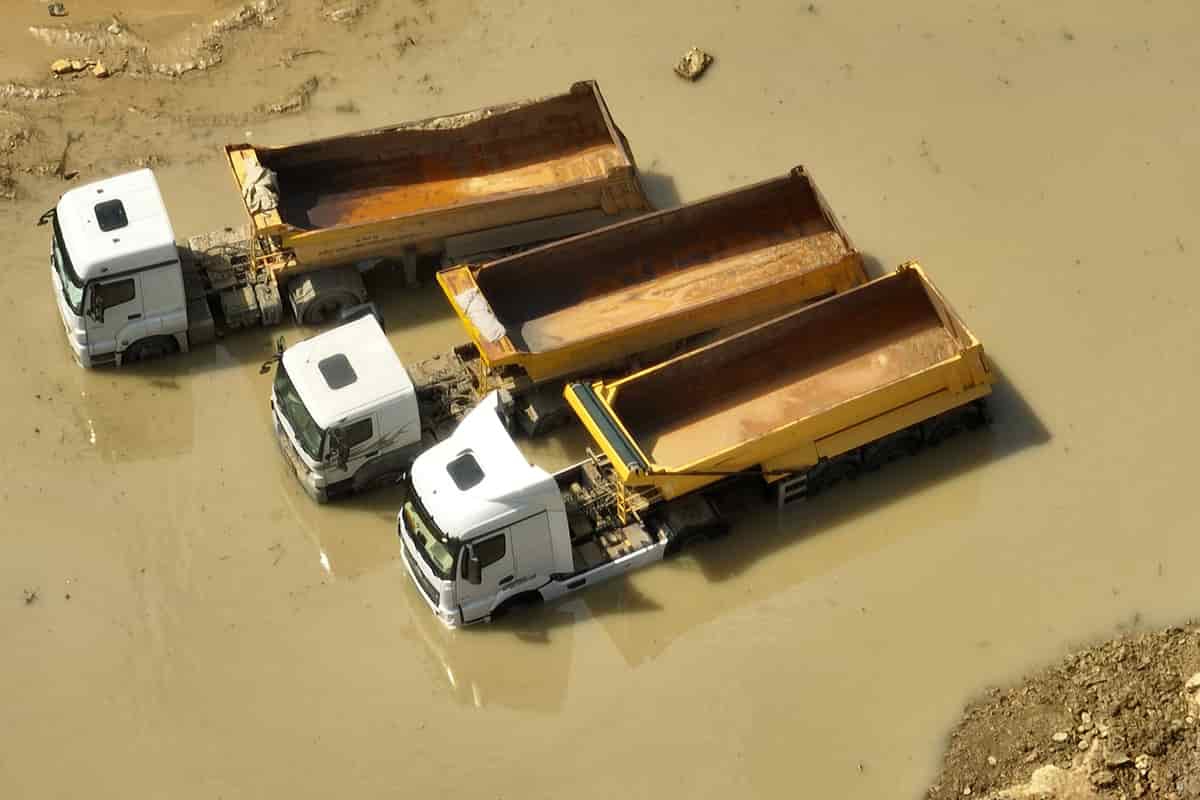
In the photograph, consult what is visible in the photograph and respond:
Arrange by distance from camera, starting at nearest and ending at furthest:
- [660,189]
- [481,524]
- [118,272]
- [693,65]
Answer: [481,524], [118,272], [660,189], [693,65]

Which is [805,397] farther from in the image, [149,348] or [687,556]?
[149,348]

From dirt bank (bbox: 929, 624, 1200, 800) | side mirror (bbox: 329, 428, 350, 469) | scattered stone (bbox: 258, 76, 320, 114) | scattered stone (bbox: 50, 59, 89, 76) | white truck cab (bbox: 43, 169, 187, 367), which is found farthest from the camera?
scattered stone (bbox: 50, 59, 89, 76)

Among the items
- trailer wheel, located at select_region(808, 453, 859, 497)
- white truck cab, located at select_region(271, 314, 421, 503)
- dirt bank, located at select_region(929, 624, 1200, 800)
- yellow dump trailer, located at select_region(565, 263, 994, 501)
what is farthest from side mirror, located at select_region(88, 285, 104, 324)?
dirt bank, located at select_region(929, 624, 1200, 800)

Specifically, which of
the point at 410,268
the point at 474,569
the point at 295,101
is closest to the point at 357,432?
the point at 474,569

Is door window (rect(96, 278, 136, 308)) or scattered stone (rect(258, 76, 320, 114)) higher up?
scattered stone (rect(258, 76, 320, 114))

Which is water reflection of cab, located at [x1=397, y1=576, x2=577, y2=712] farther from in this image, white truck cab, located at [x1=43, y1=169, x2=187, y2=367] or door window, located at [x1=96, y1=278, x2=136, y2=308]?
door window, located at [x1=96, y1=278, x2=136, y2=308]
